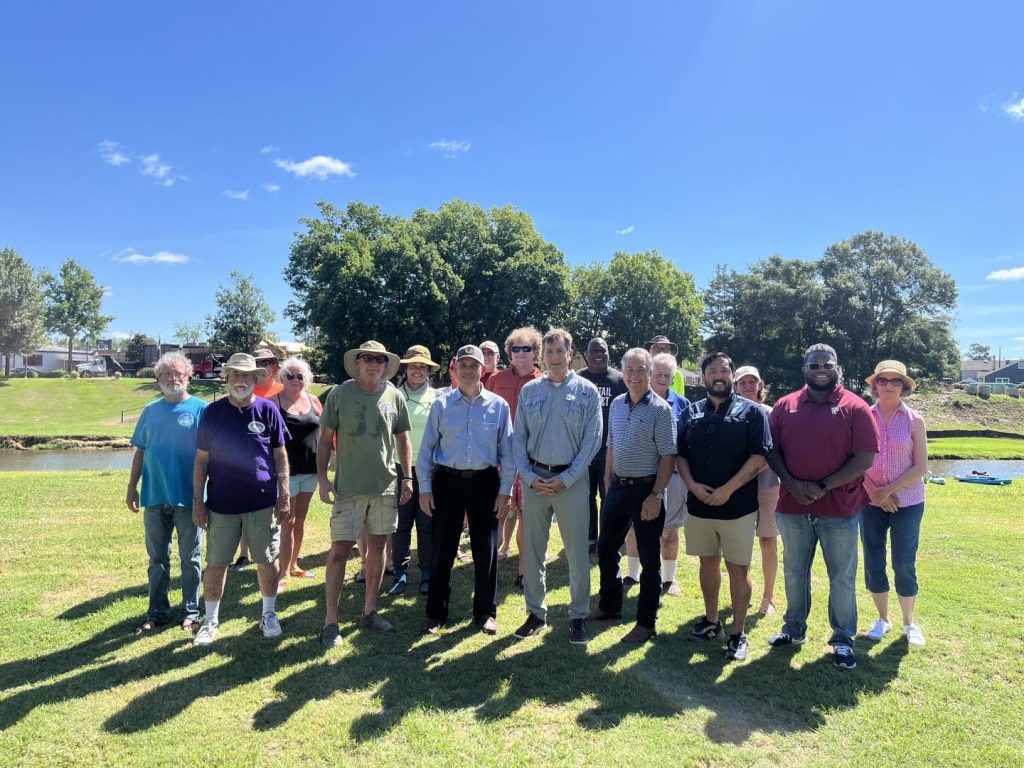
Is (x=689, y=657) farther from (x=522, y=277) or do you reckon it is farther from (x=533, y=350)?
(x=522, y=277)

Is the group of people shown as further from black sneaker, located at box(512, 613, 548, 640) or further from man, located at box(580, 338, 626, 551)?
man, located at box(580, 338, 626, 551)

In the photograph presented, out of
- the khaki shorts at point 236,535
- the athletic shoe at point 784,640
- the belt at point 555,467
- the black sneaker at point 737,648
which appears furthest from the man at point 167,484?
the athletic shoe at point 784,640

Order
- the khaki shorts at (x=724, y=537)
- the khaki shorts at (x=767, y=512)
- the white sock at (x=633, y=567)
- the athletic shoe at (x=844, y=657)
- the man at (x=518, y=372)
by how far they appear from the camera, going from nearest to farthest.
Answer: the athletic shoe at (x=844, y=657) → the khaki shorts at (x=724, y=537) → the khaki shorts at (x=767, y=512) → the man at (x=518, y=372) → the white sock at (x=633, y=567)

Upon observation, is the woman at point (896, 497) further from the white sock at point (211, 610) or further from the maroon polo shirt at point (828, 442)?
the white sock at point (211, 610)

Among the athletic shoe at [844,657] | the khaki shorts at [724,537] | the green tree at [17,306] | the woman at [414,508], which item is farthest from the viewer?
the green tree at [17,306]

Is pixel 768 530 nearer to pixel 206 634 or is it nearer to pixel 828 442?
pixel 828 442

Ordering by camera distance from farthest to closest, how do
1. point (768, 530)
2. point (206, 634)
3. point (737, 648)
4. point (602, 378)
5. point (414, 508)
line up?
point (602, 378)
point (414, 508)
point (768, 530)
point (206, 634)
point (737, 648)

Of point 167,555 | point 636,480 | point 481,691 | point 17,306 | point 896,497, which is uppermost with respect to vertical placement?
point 17,306

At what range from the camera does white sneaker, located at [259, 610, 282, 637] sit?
15.1 feet

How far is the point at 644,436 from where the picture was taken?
15.2ft

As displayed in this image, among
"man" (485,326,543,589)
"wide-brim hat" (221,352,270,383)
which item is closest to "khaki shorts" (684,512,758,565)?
"man" (485,326,543,589)

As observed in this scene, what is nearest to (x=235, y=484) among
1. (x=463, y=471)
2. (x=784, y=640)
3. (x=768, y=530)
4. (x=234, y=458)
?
(x=234, y=458)

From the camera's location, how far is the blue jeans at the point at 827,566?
436cm

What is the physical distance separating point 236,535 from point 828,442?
4.51m
